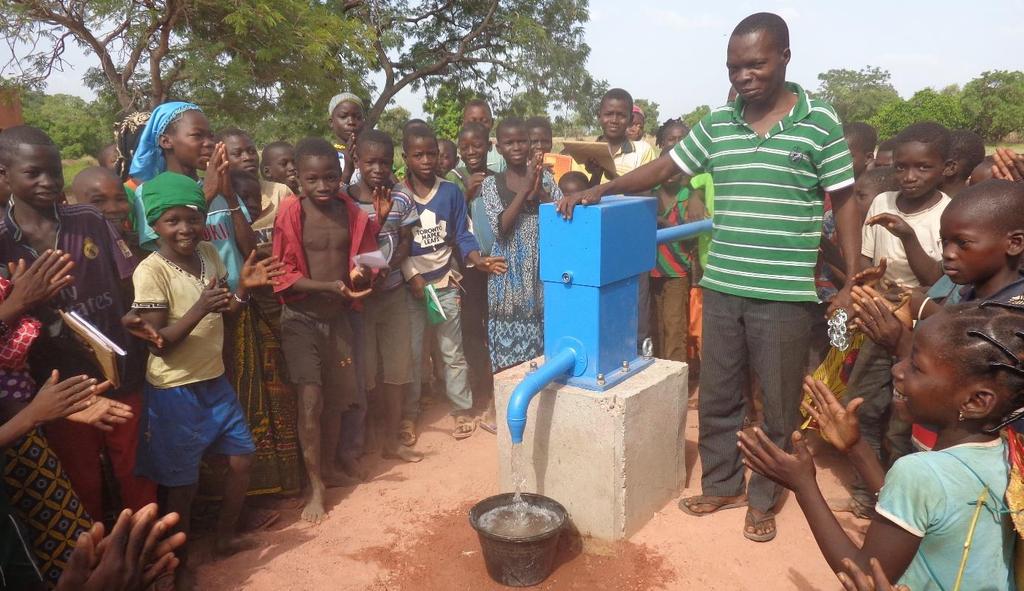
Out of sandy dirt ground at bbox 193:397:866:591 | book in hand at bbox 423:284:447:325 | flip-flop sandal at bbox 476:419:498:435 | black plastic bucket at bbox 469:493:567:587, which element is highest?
book in hand at bbox 423:284:447:325

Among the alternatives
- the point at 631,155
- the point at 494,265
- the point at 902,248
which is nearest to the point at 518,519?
the point at 494,265

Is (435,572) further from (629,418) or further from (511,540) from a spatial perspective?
(629,418)

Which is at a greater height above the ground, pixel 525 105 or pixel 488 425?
pixel 525 105

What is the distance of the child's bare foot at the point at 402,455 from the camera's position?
163 inches

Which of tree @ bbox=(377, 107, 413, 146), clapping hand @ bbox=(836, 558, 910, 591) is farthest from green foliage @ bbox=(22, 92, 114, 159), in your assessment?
clapping hand @ bbox=(836, 558, 910, 591)

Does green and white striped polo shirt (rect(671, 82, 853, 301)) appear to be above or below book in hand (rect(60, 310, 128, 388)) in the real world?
above

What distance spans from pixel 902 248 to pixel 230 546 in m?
3.45

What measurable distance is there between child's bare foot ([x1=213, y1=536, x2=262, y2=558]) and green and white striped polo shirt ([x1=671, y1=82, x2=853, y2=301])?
2.46 m

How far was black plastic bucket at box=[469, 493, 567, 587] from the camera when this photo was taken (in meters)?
2.67

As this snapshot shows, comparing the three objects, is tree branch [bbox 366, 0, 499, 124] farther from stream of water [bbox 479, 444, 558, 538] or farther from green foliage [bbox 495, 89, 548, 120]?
stream of water [bbox 479, 444, 558, 538]

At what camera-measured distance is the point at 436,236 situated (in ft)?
13.9

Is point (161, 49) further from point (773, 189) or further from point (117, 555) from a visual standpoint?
point (117, 555)

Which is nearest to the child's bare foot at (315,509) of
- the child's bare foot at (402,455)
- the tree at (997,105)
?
the child's bare foot at (402,455)

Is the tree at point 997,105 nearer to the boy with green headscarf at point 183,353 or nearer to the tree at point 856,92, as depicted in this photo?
the tree at point 856,92
